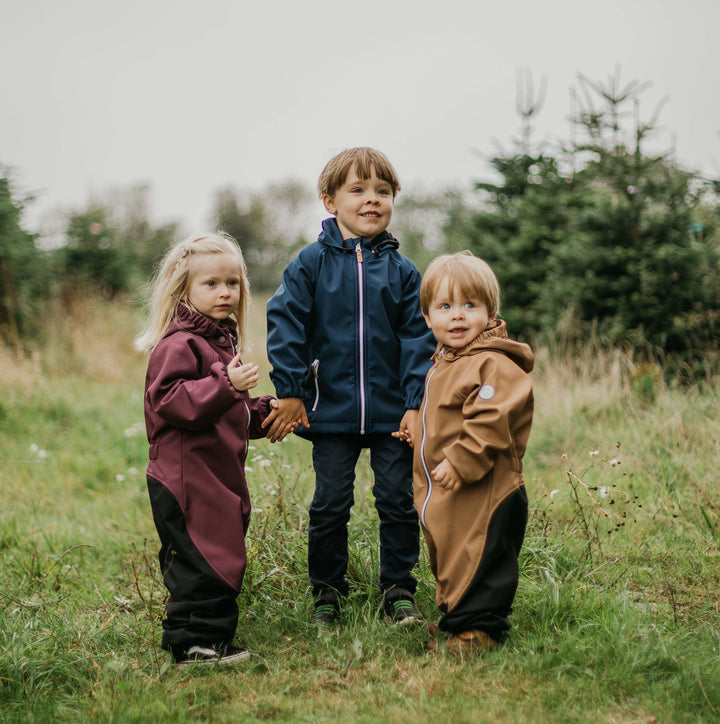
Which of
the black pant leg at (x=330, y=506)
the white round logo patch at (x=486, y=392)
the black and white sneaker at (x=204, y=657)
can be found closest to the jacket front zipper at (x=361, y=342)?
the black pant leg at (x=330, y=506)

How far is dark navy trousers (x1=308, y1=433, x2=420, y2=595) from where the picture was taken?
10.2 feet

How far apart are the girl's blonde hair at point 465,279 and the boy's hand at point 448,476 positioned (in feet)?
2.03

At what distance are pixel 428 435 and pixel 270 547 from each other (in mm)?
1264

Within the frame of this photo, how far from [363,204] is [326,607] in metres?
1.75

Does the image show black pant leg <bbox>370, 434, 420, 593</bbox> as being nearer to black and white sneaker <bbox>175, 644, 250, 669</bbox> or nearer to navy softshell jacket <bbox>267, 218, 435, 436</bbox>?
navy softshell jacket <bbox>267, 218, 435, 436</bbox>

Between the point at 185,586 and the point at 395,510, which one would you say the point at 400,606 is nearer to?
the point at 395,510

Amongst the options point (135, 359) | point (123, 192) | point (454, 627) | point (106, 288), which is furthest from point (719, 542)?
point (123, 192)

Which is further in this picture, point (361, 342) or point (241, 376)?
point (361, 342)

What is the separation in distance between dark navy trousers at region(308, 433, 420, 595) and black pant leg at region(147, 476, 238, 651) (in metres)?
0.51

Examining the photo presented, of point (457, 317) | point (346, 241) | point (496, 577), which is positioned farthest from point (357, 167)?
point (496, 577)

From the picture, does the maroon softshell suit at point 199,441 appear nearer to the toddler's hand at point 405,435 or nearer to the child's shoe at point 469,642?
the toddler's hand at point 405,435

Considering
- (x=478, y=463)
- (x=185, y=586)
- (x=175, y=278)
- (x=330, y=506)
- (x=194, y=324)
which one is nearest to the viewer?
(x=478, y=463)

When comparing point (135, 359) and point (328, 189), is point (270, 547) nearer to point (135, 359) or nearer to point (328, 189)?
point (328, 189)

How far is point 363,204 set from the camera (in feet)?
10.3
